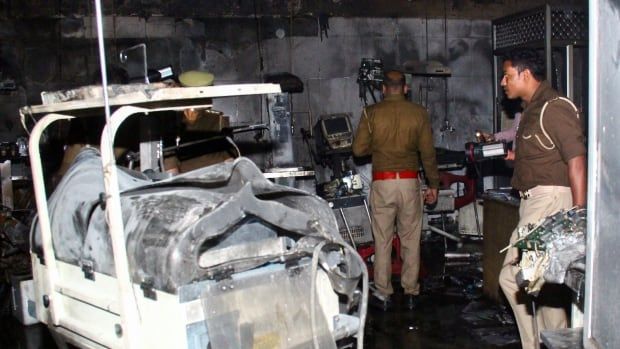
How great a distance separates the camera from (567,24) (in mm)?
5820

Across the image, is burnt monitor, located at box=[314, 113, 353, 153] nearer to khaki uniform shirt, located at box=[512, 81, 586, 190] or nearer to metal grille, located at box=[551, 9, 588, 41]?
metal grille, located at box=[551, 9, 588, 41]

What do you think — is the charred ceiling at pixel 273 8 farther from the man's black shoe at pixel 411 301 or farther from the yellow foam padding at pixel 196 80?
the yellow foam padding at pixel 196 80

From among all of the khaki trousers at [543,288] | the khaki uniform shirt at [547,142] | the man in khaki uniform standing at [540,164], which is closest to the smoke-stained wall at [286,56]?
the man in khaki uniform standing at [540,164]

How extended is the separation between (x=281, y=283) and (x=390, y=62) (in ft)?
19.4

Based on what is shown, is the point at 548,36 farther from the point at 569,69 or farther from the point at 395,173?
the point at 395,173

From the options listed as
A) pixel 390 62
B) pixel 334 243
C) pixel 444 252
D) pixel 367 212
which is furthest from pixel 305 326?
pixel 390 62

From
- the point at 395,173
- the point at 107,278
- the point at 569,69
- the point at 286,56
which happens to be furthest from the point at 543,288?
the point at 286,56

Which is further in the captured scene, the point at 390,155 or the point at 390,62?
the point at 390,62

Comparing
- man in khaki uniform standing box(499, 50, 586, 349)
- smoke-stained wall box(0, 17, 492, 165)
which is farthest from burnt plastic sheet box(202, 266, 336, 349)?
smoke-stained wall box(0, 17, 492, 165)

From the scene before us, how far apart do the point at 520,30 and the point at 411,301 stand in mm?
2939

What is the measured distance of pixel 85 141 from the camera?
4301 mm

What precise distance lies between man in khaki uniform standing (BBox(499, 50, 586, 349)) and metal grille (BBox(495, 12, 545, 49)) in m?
2.15

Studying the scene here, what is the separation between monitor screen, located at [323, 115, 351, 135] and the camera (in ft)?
22.6

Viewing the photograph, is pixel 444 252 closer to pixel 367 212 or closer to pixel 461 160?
pixel 461 160
